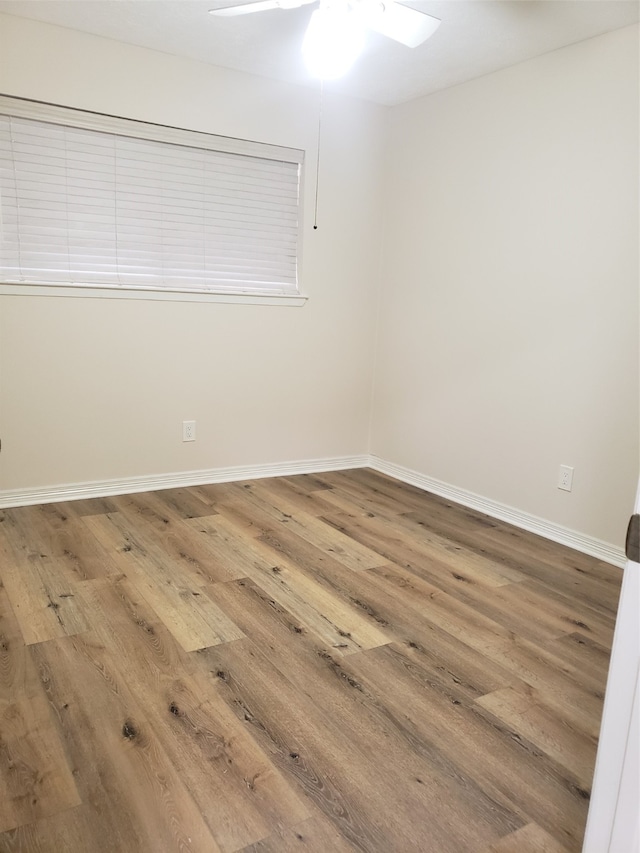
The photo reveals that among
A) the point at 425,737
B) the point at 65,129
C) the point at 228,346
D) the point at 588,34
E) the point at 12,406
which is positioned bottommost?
the point at 425,737

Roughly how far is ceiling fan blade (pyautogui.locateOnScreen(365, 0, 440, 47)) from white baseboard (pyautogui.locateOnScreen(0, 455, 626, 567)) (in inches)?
90.0

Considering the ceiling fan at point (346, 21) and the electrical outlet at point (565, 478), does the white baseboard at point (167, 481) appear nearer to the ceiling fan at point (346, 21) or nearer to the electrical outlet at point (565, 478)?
the electrical outlet at point (565, 478)

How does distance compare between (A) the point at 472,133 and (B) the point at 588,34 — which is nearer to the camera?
(B) the point at 588,34

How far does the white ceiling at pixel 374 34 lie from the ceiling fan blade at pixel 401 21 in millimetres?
341

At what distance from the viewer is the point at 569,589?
2.77 metres

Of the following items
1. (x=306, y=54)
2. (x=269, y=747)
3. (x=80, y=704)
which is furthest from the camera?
(x=306, y=54)

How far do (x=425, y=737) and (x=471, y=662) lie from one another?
0.44 metres

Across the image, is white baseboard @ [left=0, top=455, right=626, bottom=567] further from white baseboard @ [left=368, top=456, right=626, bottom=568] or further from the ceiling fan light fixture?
the ceiling fan light fixture

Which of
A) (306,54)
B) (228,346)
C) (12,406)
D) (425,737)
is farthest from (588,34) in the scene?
(12,406)

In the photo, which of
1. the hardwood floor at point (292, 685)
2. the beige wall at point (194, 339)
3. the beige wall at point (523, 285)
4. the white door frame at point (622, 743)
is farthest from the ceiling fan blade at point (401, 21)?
the hardwood floor at point (292, 685)

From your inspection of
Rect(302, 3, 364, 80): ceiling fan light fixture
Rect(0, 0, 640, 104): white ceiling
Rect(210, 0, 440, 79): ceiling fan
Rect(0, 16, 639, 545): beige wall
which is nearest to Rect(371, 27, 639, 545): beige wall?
Rect(0, 16, 639, 545): beige wall

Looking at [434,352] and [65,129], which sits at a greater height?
[65,129]

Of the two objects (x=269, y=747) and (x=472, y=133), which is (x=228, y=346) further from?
(x=269, y=747)

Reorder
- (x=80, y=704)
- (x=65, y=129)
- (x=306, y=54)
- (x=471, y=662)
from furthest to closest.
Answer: (x=65, y=129) → (x=306, y=54) → (x=471, y=662) → (x=80, y=704)
